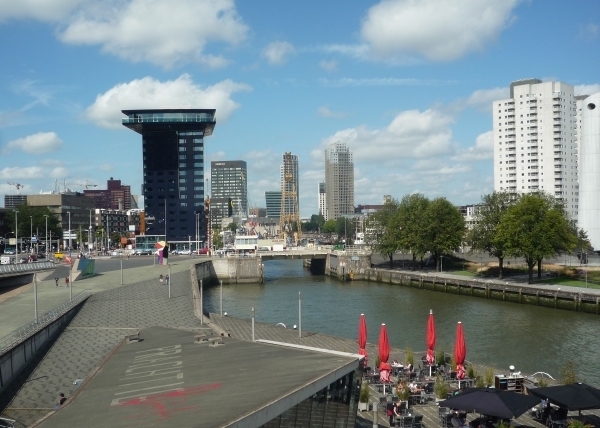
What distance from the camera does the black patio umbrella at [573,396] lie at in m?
19.5

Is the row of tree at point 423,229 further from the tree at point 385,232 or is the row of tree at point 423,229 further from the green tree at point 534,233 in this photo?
the green tree at point 534,233

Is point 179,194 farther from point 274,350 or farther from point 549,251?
point 274,350

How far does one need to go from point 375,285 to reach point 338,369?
221 ft

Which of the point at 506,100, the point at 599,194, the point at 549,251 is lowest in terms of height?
the point at 549,251

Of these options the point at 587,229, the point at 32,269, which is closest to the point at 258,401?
the point at 32,269

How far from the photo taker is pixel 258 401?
568 inches

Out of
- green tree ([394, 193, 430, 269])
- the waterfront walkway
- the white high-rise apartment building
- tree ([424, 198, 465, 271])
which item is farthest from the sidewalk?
the white high-rise apartment building

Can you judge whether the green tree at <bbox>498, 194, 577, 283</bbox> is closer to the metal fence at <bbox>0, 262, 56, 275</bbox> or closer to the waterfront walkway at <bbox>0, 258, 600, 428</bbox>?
the waterfront walkway at <bbox>0, 258, 600, 428</bbox>

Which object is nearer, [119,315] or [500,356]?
[500,356]

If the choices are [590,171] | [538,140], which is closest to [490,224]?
[590,171]

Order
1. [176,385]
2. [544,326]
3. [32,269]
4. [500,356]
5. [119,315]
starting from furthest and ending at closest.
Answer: [32,269] < [544,326] < [119,315] < [500,356] < [176,385]

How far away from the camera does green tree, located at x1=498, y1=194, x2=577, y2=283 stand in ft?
209

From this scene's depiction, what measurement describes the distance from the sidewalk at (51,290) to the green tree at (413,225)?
3046 centimetres

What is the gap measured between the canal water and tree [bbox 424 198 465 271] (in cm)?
879
